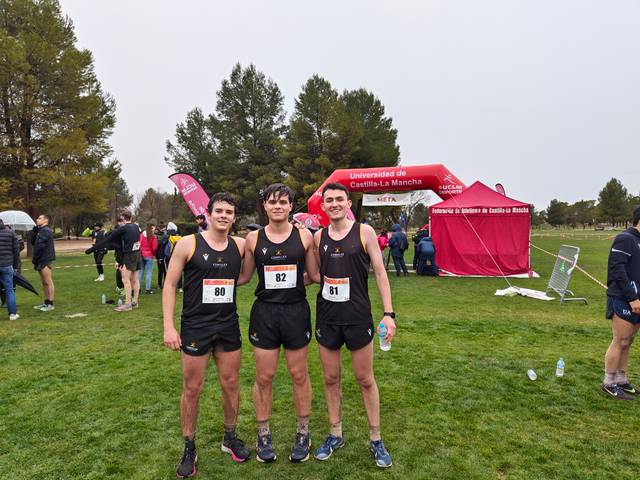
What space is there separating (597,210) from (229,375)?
292 ft

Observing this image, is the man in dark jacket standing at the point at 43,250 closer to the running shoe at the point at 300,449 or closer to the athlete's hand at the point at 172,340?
the athlete's hand at the point at 172,340

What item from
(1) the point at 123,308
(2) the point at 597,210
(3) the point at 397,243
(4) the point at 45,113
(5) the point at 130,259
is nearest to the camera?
(5) the point at 130,259

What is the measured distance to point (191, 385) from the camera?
270 centimetres

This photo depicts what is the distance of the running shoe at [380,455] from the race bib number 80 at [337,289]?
1.08 meters

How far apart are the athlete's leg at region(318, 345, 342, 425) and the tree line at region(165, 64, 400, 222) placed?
28850 mm

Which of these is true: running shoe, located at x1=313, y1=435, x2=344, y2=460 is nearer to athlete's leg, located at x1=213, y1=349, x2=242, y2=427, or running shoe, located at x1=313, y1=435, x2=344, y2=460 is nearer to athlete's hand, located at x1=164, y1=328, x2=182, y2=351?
athlete's leg, located at x1=213, y1=349, x2=242, y2=427

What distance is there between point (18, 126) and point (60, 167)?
2943mm

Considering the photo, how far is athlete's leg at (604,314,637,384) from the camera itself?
3.73m

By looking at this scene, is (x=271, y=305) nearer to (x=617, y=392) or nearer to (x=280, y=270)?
(x=280, y=270)

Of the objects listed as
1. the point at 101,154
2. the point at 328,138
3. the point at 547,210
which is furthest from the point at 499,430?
the point at 547,210

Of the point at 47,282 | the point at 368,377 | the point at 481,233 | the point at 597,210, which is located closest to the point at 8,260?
the point at 47,282

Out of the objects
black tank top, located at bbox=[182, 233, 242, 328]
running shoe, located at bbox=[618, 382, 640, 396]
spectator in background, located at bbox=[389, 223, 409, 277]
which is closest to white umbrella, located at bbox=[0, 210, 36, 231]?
spectator in background, located at bbox=[389, 223, 409, 277]

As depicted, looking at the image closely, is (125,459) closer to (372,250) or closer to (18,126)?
(372,250)

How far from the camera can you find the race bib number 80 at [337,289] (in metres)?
2.76
